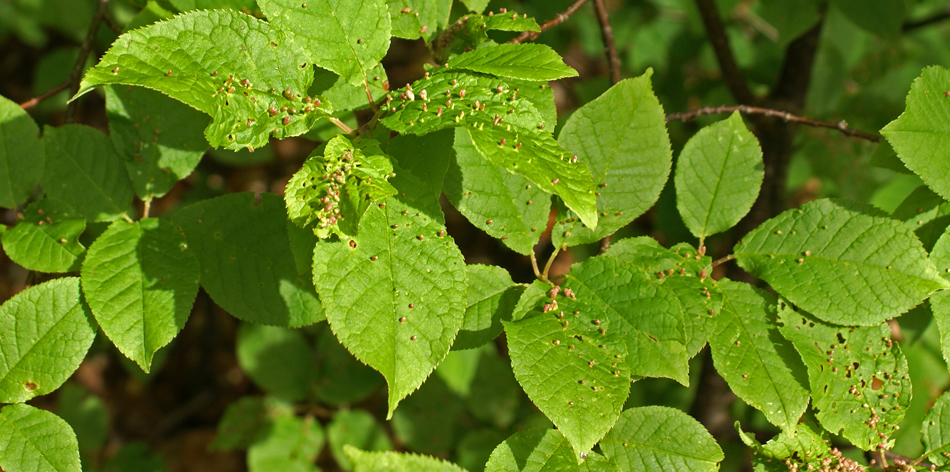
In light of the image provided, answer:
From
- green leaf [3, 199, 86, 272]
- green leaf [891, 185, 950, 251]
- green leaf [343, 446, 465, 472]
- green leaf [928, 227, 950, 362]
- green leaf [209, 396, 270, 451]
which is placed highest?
green leaf [891, 185, 950, 251]

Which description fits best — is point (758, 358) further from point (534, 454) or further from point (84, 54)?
point (84, 54)

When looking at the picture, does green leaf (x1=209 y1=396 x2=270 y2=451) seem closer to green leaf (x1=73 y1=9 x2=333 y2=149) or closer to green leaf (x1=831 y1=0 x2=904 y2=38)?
green leaf (x1=73 y1=9 x2=333 y2=149)

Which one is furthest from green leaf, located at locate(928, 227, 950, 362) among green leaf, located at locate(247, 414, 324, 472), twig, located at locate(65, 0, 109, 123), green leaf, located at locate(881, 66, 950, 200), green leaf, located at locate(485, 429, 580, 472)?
twig, located at locate(65, 0, 109, 123)

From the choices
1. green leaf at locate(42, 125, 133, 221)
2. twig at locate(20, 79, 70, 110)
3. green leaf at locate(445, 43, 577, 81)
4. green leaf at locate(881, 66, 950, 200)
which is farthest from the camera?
twig at locate(20, 79, 70, 110)

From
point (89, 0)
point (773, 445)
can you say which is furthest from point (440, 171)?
point (89, 0)

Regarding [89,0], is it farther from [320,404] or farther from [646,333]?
[646,333]
